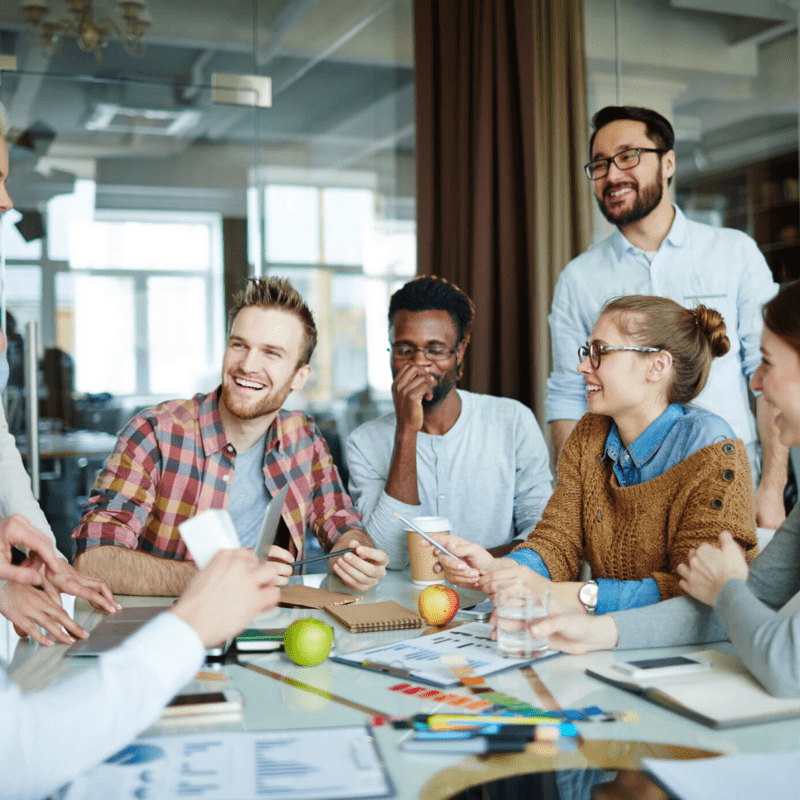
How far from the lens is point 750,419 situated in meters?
2.79

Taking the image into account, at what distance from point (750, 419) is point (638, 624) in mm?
1574

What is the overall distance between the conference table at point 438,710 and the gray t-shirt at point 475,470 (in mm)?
1030

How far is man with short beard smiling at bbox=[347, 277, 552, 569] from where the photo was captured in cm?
254

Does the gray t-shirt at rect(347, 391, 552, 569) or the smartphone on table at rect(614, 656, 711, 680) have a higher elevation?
the gray t-shirt at rect(347, 391, 552, 569)

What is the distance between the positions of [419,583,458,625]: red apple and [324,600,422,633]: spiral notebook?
0.07 feet

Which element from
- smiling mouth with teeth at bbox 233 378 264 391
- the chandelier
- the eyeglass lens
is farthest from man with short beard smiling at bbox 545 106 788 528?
the chandelier

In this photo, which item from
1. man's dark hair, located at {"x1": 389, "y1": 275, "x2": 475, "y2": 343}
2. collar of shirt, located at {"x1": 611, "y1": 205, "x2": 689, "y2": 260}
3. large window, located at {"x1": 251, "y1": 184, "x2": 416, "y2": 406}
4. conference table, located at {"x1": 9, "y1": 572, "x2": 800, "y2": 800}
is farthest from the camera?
large window, located at {"x1": 251, "y1": 184, "x2": 416, "y2": 406}

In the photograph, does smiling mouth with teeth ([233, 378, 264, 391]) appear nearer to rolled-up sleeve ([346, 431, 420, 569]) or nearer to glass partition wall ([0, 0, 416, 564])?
rolled-up sleeve ([346, 431, 420, 569])

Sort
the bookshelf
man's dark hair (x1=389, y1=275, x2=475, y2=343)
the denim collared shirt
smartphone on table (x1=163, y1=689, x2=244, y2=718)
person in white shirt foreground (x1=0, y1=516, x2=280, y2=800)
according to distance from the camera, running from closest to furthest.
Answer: person in white shirt foreground (x1=0, y1=516, x2=280, y2=800), smartphone on table (x1=163, y1=689, x2=244, y2=718), the denim collared shirt, man's dark hair (x1=389, y1=275, x2=475, y2=343), the bookshelf

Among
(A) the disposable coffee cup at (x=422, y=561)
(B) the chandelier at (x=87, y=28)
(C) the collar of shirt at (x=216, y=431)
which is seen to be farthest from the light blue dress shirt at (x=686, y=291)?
(B) the chandelier at (x=87, y=28)

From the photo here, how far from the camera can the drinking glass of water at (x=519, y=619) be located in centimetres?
136

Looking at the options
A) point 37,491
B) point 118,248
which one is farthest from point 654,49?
point 37,491

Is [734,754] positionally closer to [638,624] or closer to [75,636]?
[638,624]

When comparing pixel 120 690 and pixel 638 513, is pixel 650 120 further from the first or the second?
pixel 120 690
